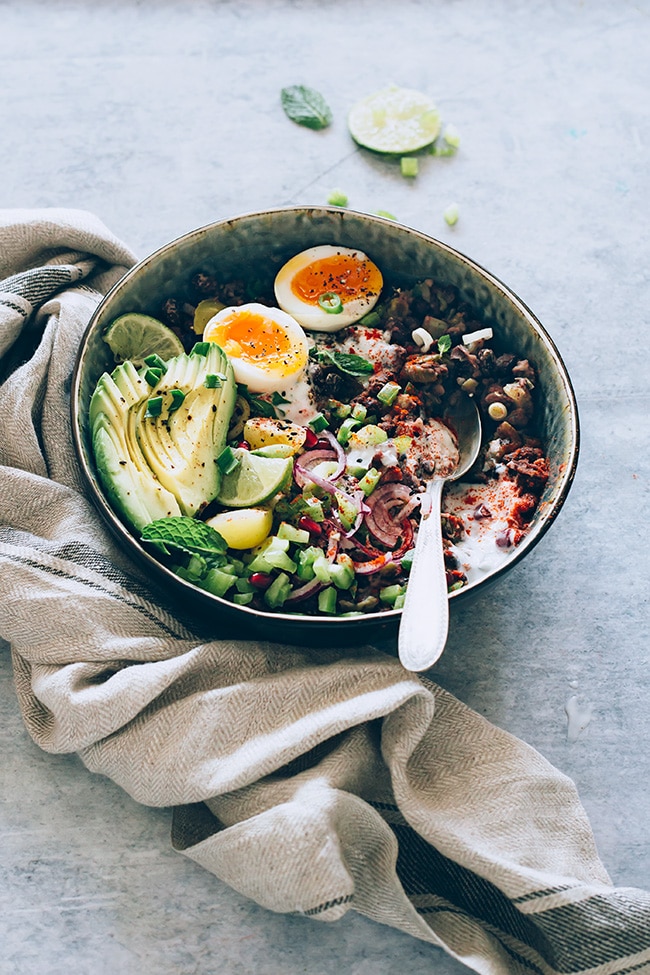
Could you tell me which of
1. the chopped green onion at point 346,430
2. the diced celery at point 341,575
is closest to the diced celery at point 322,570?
the diced celery at point 341,575

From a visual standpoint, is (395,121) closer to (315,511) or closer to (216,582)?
(315,511)

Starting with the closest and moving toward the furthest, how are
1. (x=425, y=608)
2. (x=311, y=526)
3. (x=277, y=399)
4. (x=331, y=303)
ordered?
(x=425, y=608), (x=311, y=526), (x=277, y=399), (x=331, y=303)

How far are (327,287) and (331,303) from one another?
5cm

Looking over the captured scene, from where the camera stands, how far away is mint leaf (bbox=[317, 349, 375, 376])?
2.38 metres

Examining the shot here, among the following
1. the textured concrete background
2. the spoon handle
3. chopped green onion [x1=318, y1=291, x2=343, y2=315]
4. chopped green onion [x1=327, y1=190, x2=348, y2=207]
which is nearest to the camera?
the spoon handle

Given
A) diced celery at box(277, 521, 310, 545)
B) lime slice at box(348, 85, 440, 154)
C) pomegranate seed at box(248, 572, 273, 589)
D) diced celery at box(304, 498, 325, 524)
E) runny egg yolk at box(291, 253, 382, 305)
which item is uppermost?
lime slice at box(348, 85, 440, 154)

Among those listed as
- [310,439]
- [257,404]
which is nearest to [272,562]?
[310,439]

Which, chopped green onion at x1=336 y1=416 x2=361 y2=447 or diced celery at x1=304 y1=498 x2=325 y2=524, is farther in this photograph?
chopped green onion at x1=336 y1=416 x2=361 y2=447

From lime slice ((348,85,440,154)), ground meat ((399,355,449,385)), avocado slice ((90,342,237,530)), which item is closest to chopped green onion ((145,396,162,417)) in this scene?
avocado slice ((90,342,237,530))

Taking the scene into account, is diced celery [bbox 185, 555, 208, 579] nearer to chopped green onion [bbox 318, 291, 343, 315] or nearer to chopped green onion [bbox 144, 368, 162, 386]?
chopped green onion [bbox 144, 368, 162, 386]

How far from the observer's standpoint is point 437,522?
208 cm

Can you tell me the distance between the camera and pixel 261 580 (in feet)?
6.68

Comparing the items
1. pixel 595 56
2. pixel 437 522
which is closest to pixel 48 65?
pixel 595 56

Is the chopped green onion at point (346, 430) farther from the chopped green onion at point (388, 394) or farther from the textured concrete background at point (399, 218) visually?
the textured concrete background at point (399, 218)
